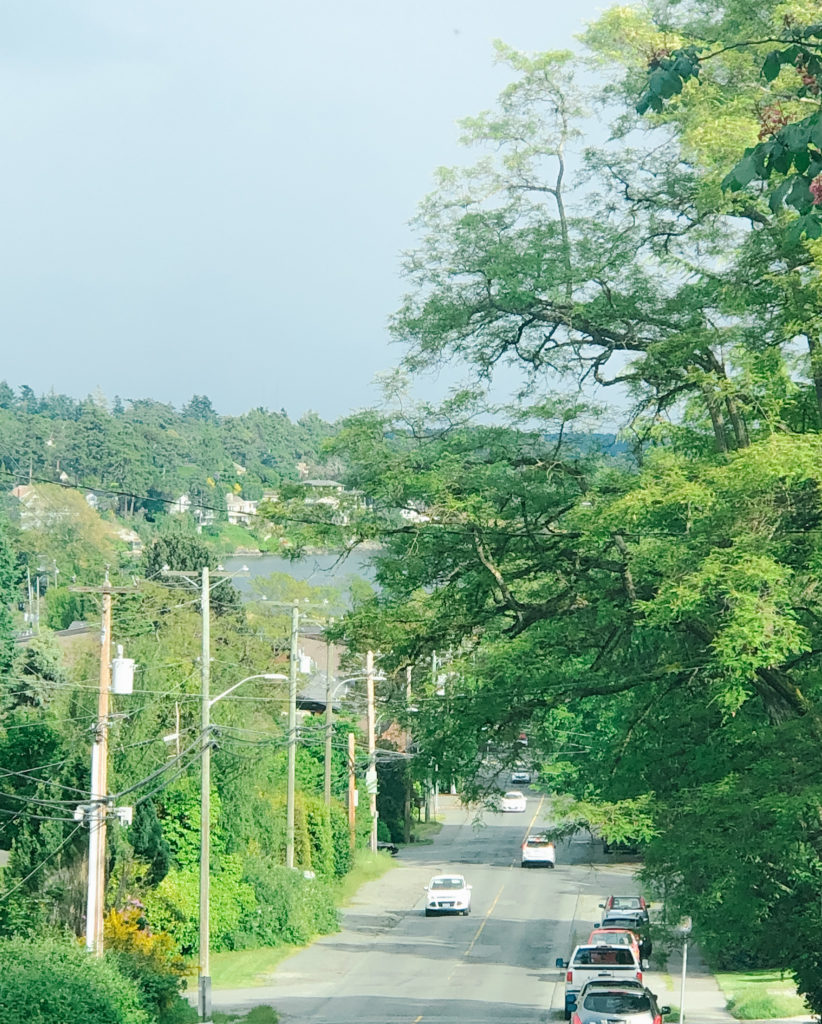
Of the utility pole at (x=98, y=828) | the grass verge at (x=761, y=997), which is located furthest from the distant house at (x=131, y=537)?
the utility pole at (x=98, y=828)

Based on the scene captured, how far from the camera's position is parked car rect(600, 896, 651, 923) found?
43725 mm

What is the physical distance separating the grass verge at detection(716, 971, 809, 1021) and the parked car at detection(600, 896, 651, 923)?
4886 mm

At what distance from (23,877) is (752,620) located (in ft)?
72.7

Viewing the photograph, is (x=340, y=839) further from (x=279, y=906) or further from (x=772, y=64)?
(x=772, y=64)

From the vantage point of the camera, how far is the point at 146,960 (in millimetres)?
30375

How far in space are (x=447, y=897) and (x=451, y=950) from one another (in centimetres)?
719

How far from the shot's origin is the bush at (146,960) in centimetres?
2900

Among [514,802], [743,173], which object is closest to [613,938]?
[743,173]

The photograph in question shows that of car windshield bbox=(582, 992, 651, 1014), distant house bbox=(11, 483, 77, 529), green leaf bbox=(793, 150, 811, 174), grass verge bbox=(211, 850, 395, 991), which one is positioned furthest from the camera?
distant house bbox=(11, 483, 77, 529)

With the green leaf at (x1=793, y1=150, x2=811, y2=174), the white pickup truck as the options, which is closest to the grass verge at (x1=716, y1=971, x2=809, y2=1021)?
the white pickup truck

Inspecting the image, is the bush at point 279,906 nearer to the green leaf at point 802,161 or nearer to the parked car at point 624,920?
the parked car at point 624,920

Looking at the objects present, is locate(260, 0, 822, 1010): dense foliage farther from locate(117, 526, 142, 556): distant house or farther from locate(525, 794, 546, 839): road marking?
locate(117, 526, 142, 556): distant house

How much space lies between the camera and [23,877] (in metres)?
32.1

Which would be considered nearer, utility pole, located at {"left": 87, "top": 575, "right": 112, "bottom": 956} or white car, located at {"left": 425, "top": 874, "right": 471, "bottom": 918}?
utility pole, located at {"left": 87, "top": 575, "right": 112, "bottom": 956}
